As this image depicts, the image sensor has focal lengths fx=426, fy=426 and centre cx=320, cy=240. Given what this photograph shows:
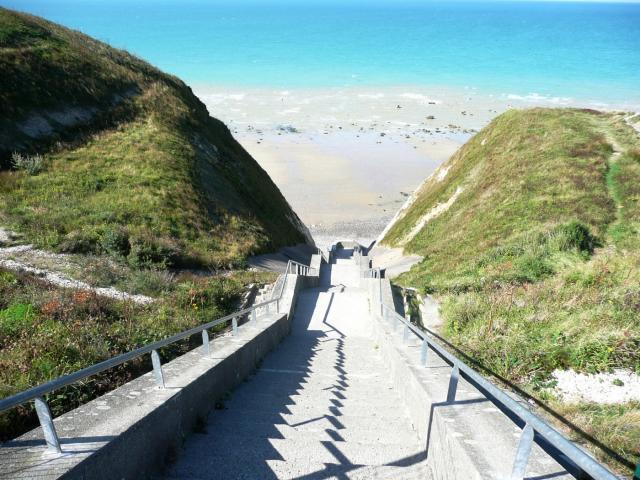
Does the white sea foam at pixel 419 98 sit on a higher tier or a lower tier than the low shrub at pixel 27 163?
higher

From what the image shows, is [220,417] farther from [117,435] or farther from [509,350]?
[509,350]

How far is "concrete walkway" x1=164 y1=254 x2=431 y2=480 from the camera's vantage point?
14.6ft

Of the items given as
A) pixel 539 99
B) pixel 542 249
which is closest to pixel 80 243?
pixel 542 249

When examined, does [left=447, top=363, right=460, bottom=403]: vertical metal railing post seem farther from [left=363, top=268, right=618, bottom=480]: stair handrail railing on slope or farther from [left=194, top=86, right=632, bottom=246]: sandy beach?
[left=194, top=86, right=632, bottom=246]: sandy beach

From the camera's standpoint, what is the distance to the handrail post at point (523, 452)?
320 cm

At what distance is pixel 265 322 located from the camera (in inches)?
408

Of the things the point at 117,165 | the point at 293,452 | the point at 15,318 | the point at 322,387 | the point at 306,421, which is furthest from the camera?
the point at 117,165

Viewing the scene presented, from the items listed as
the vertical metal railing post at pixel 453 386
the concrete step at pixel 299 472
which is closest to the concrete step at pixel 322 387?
the vertical metal railing post at pixel 453 386

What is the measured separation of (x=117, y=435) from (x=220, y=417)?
2.10 metres

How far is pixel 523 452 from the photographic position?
3.25 metres

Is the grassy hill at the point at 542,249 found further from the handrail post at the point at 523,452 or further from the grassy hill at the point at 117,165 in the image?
the grassy hill at the point at 117,165

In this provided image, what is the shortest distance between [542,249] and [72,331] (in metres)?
14.0

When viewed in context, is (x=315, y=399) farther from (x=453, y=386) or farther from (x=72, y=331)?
(x=72, y=331)

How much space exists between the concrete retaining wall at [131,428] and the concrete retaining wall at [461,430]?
287 centimetres
